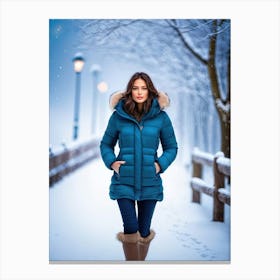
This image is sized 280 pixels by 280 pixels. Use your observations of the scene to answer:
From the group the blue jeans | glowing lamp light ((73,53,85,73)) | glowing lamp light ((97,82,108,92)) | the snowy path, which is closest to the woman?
the blue jeans

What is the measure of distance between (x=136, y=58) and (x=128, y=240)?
1403 mm

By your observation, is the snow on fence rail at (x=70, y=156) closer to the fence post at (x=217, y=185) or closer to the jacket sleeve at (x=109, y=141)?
the jacket sleeve at (x=109, y=141)

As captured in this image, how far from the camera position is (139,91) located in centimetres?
352

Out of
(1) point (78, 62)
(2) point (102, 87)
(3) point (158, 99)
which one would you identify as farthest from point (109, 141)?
(1) point (78, 62)

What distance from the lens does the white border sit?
3.72 meters

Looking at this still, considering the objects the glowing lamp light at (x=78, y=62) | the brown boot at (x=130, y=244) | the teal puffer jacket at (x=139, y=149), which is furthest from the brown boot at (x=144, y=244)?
the glowing lamp light at (x=78, y=62)

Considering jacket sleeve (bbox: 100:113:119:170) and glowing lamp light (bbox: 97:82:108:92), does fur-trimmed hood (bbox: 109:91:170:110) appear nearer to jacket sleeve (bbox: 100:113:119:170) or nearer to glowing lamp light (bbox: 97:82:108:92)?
jacket sleeve (bbox: 100:113:119:170)

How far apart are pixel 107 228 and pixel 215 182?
0.95 metres
